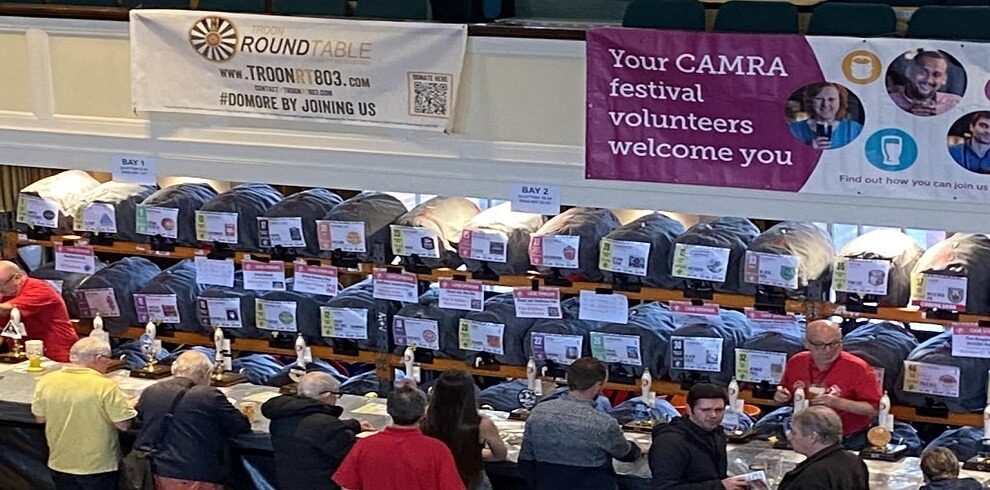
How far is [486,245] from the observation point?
8.08 meters

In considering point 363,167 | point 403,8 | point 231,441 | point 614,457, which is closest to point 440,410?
point 614,457

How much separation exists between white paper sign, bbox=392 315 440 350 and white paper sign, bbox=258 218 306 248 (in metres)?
0.71

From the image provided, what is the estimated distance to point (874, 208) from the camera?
7312mm

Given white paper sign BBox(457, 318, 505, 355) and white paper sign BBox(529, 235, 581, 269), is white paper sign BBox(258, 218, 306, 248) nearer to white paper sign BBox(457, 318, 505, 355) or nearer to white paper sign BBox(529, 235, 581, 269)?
white paper sign BBox(457, 318, 505, 355)

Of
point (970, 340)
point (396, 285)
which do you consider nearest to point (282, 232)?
point (396, 285)

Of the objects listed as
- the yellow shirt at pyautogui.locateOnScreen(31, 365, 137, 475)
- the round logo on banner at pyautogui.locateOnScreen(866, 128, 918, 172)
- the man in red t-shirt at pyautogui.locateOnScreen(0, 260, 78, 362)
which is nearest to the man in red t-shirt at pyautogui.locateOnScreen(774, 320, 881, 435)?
the round logo on banner at pyautogui.locateOnScreen(866, 128, 918, 172)

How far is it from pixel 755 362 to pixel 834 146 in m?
1.14

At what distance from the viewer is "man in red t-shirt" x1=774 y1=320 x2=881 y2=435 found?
718cm

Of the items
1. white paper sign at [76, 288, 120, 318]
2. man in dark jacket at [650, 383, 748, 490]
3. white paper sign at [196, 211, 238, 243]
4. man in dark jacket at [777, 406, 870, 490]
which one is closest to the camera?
man in dark jacket at [777, 406, 870, 490]

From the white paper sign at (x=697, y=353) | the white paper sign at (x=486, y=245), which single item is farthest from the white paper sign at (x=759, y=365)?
the white paper sign at (x=486, y=245)

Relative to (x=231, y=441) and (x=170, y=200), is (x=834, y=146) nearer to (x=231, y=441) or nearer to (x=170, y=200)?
(x=231, y=441)

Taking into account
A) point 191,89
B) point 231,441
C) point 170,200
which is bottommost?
point 231,441

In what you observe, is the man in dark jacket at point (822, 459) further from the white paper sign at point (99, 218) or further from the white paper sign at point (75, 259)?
the white paper sign at point (75, 259)

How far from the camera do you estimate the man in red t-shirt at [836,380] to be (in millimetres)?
7176
